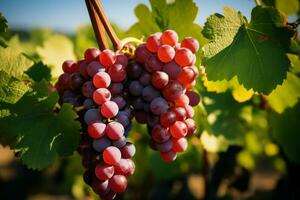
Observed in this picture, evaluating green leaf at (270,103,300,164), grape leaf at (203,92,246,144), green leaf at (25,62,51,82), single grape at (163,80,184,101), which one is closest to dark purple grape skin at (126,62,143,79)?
single grape at (163,80,184,101)

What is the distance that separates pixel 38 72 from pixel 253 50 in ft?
3.05

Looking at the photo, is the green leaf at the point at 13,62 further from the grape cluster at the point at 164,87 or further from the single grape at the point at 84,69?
the grape cluster at the point at 164,87

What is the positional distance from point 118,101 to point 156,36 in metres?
0.26

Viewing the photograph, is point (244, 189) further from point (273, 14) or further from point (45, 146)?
point (45, 146)

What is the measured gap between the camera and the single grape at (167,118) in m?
1.13

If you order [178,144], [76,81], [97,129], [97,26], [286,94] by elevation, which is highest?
[97,26]

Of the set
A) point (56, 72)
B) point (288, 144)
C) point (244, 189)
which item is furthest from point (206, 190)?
point (56, 72)

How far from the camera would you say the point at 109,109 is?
109 cm

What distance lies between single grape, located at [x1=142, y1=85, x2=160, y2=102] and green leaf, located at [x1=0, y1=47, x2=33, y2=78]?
66 centimetres

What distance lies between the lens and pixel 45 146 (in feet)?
3.97

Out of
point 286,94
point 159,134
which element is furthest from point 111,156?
point 286,94

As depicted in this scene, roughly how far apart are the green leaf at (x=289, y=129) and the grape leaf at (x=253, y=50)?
0.69 metres

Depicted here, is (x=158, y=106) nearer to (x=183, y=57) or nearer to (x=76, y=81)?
(x=183, y=57)

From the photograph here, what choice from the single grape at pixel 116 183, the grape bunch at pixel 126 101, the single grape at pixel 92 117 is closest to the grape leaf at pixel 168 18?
the grape bunch at pixel 126 101
